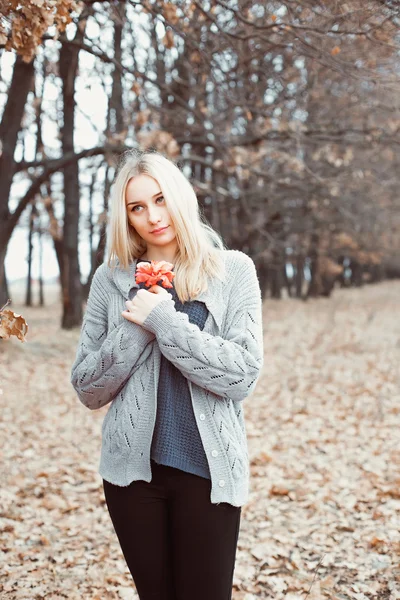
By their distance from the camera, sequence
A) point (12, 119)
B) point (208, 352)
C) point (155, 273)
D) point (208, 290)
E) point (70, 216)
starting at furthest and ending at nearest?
point (70, 216), point (12, 119), point (208, 290), point (155, 273), point (208, 352)

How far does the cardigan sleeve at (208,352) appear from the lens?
7.52 feet

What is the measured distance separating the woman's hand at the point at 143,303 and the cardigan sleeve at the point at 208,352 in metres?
0.02

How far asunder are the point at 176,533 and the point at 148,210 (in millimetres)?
1293

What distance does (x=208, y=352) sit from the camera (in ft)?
7.54

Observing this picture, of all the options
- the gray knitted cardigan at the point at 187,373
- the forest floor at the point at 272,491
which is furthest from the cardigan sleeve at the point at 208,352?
the forest floor at the point at 272,491

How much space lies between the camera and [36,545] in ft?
15.0

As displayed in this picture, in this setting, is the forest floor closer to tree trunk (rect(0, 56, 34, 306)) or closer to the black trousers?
the black trousers

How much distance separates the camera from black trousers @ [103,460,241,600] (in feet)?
7.65

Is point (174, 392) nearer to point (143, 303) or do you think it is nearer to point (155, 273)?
point (143, 303)

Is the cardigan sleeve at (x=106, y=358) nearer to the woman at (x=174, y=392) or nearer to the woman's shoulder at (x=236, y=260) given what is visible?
the woman at (x=174, y=392)

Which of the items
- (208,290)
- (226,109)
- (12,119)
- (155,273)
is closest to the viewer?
(155,273)

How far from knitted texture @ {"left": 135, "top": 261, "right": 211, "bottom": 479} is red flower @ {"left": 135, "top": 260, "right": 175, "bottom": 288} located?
0.32 metres

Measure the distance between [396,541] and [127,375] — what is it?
3.06 meters

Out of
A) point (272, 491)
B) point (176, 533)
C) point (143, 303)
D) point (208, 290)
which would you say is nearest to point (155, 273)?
point (143, 303)
